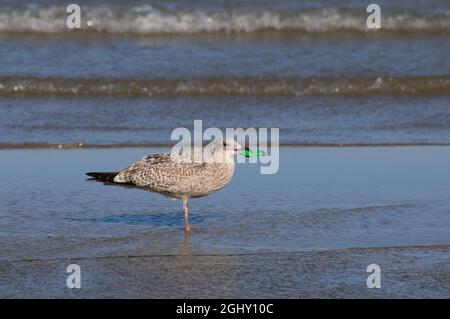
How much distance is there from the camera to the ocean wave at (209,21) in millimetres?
13766

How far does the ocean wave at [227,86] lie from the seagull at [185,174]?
4.27 meters

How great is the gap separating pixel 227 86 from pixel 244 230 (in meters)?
4.83

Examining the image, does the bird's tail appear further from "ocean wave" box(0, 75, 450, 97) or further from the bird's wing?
"ocean wave" box(0, 75, 450, 97)

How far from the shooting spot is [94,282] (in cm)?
547

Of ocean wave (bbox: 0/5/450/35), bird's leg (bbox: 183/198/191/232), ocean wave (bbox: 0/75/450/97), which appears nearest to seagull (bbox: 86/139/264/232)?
bird's leg (bbox: 183/198/191/232)

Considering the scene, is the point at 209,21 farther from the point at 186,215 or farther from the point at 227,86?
the point at 186,215

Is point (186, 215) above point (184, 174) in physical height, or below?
below

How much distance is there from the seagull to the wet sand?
221 millimetres

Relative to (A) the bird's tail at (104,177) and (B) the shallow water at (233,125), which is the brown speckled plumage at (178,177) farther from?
(B) the shallow water at (233,125)

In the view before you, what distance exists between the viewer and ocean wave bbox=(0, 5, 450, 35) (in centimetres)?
1377

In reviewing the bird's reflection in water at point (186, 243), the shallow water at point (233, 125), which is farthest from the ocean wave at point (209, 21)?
the bird's reflection in water at point (186, 243)

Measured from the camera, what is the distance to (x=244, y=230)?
21.3 ft

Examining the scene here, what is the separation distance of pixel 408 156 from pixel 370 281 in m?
3.10

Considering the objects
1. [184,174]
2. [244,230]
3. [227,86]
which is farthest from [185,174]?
[227,86]
